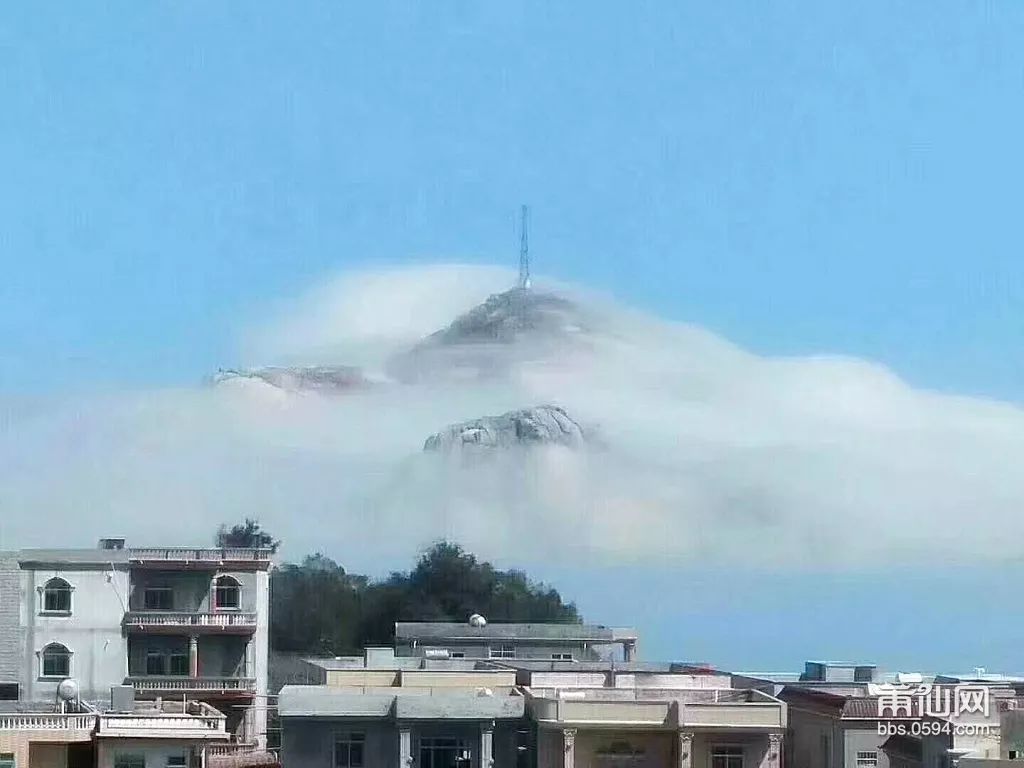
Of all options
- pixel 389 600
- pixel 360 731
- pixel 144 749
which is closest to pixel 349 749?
pixel 360 731

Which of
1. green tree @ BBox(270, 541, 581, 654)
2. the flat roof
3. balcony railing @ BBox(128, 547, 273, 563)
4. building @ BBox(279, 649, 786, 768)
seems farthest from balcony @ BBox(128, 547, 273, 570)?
green tree @ BBox(270, 541, 581, 654)

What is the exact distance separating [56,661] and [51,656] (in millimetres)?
206

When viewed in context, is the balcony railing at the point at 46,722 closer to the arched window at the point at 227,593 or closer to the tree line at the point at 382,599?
the arched window at the point at 227,593

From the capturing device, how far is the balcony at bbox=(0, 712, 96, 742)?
3916 centimetres

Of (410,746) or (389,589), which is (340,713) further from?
(389,589)

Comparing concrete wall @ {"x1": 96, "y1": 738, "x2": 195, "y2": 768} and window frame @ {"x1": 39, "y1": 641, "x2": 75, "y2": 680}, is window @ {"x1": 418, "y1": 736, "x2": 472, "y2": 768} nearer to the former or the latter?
concrete wall @ {"x1": 96, "y1": 738, "x2": 195, "y2": 768}

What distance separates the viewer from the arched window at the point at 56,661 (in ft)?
185

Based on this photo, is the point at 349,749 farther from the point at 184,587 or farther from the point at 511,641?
the point at 511,641

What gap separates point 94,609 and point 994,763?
30.5 m

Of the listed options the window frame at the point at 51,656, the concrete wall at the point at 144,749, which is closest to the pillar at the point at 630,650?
the window frame at the point at 51,656

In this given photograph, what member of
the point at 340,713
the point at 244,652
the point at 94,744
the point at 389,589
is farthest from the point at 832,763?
Result: the point at 389,589

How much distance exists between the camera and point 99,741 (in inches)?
1535

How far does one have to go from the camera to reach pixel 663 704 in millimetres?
41281

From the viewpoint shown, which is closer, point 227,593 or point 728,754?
point 728,754
